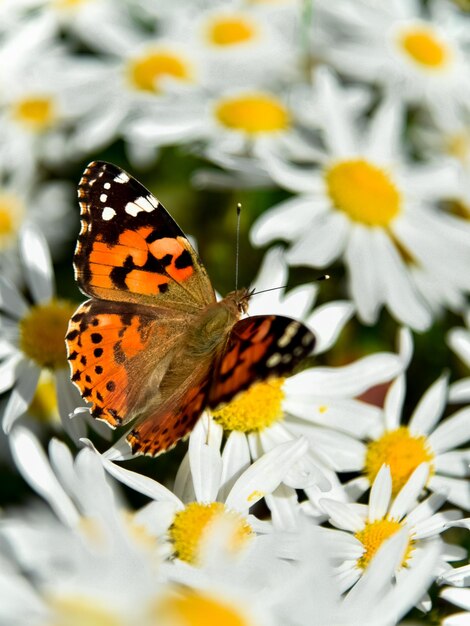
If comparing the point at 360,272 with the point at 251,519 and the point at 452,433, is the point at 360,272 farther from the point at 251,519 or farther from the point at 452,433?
the point at 251,519

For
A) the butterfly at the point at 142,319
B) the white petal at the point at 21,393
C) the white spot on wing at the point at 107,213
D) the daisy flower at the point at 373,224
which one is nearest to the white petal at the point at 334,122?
the daisy flower at the point at 373,224

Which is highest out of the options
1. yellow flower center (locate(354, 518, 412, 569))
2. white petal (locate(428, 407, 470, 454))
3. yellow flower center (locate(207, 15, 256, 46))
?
yellow flower center (locate(207, 15, 256, 46))

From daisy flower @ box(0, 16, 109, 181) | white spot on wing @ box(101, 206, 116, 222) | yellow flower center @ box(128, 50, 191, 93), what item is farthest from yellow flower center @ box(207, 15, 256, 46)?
white spot on wing @ box(101, 206, 116, 222)

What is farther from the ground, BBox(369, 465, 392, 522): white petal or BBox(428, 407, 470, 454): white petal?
BBox(369, 465, 392, 522): white petal

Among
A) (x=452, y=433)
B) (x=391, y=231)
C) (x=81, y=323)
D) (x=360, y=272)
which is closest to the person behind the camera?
(x=81, y=323)

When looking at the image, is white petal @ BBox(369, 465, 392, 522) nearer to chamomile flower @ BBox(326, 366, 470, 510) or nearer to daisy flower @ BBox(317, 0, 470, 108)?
chamomile flower @ BBox(326, 366, 470, 510)

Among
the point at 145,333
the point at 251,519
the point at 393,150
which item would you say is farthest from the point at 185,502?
the point at 393,150

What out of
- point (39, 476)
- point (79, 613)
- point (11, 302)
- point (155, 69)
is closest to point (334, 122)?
point (155, 69)
